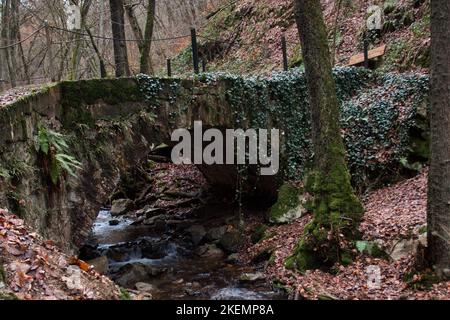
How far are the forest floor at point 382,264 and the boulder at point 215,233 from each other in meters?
1.78

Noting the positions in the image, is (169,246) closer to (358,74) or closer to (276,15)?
(358,74)

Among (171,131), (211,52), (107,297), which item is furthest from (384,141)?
(211,52)

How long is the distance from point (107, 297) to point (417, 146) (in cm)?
813

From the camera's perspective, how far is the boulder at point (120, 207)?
15.3m

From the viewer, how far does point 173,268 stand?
9797 mm

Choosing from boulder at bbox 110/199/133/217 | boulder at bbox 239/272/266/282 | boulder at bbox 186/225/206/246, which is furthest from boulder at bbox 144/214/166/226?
boulder at bbox 239/272/266/282

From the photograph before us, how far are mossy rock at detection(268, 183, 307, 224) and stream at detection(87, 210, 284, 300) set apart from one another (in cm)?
148

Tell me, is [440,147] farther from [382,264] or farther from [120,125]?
[120,125]

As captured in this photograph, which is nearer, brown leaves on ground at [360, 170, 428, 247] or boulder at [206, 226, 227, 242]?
brown leaves on ground at [360, 170, 428, 247]

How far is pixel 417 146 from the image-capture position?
1021cm

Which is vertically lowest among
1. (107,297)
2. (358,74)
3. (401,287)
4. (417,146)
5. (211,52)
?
(401,287)

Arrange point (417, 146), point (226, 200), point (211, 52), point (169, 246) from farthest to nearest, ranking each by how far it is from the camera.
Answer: point (211, 52), point (226, 200), point (169, 246), point (417, 146)

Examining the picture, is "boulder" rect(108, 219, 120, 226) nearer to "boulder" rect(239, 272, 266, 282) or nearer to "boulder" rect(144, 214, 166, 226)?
"boulder" rect(144, 214, 166, 226)

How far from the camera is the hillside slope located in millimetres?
12438
